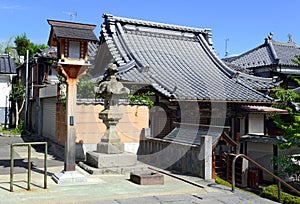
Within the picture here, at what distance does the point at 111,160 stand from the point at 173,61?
843 centimetres

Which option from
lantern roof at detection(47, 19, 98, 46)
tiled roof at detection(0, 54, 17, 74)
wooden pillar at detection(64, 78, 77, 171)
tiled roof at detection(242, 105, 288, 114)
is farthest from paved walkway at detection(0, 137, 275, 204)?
tiled roof at detection(0, 54, 17, 74)

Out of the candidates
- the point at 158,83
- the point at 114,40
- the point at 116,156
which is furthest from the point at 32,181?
the point at 114,40

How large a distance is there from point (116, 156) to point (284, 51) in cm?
2235

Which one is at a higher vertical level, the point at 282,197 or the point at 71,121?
the point at 71,121

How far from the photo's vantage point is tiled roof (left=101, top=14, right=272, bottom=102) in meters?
14.8

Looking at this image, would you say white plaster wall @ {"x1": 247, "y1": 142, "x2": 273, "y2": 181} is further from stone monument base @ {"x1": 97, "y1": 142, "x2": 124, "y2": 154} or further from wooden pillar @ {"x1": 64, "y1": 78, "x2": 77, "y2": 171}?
wooden pillar @ {"x1": 64, "y1": 78, "x2": 77, "y2": 171}

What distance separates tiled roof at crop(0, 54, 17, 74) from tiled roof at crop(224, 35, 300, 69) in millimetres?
18528

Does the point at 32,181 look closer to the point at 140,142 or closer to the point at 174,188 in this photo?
the point at 174,188

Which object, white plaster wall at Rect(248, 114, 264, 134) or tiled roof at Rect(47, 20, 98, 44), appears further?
white plaster wall at Rect(248, 114, 264, 134)

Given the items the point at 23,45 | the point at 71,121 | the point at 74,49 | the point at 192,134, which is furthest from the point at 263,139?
the point at 23,45

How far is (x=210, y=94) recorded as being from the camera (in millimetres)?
14609

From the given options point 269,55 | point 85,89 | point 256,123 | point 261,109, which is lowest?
point 256,123

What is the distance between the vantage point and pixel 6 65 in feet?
82.5

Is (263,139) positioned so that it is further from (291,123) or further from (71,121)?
(71,121)
